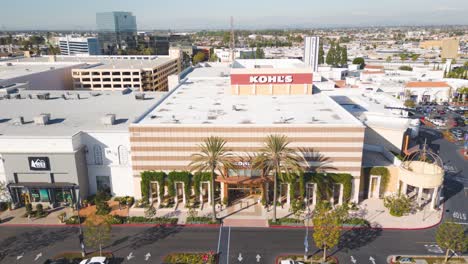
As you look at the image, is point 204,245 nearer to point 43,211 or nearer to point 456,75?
point 43,211

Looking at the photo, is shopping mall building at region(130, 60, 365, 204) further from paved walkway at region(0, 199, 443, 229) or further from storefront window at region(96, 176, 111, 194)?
storefront window at region(96, 176, 111, 194)

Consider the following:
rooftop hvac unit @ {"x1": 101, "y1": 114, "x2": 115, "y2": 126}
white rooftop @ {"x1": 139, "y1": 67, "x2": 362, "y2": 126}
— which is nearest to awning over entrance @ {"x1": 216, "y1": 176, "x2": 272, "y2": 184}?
white rooftop @ {"x1": 139, "y1": 67, "x2": 362, "y2": 126}

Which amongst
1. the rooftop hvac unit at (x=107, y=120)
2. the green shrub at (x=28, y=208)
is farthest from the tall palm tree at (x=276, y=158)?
the green shrub at (x=28, y=208)

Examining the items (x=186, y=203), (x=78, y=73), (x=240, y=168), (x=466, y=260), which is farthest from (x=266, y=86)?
(x=78, y=73)

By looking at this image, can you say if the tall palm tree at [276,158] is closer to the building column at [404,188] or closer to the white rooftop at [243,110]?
the white rooftop at [243,110]

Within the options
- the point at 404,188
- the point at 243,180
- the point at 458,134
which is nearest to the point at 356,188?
the point at 404,188
